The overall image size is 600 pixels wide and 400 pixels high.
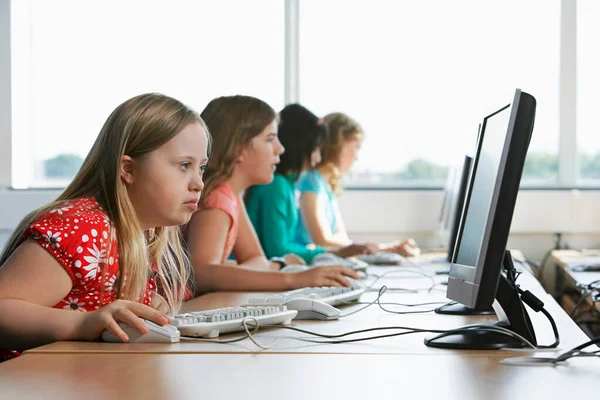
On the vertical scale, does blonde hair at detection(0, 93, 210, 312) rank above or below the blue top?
above

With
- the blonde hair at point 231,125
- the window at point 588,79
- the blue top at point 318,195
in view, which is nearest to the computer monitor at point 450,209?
the blue top at point 318,195

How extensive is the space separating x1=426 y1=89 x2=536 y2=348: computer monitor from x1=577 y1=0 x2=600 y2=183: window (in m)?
3.62

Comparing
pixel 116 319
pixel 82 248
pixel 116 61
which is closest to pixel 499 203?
A: pixel 116 319

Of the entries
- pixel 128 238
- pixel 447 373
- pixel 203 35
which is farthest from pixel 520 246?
pixel 447 373

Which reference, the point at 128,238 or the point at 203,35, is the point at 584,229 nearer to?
the point at 203,35

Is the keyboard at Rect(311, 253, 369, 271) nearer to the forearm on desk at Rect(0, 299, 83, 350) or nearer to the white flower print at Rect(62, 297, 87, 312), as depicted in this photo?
the white flower print at Rect(62, 297, 87, 312)

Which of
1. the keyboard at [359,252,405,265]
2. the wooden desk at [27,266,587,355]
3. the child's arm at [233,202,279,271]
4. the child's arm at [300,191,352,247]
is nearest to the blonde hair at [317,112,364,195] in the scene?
the child's arm at [300,191,352,247]

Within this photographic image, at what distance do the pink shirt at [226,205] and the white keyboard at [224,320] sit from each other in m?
0.98

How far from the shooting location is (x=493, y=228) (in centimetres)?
127

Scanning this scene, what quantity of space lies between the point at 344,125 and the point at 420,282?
2.07 meters

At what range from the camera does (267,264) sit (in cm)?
284

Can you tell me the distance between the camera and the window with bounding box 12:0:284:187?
202 inches

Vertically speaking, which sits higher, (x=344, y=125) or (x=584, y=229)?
(x=344, y=125)

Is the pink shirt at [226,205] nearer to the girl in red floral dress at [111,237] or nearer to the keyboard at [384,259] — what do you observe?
the girl in red floral dress at [111,237]
